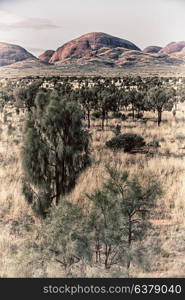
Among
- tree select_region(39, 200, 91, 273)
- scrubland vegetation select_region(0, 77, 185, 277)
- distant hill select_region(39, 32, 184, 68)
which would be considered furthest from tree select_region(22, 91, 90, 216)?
distant hill select_region(39, 32, 184, 68)

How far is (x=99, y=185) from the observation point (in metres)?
6.70

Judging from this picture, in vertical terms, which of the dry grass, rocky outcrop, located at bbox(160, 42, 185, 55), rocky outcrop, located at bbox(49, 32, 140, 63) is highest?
rocky outcrop, located at bbox(49, 32, 140, 63)

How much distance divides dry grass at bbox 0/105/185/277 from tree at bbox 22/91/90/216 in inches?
18.3

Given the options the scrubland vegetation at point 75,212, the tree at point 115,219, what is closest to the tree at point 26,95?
the scrubland vegetation at point 75,212

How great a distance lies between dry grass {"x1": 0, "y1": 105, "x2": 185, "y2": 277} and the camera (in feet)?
13.5

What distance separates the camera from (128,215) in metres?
4.55

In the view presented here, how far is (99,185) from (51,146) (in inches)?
72.0

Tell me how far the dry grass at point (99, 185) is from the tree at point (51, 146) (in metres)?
0.47

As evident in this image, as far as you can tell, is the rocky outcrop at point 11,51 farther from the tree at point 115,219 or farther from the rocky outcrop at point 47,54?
the tree at point 115,219

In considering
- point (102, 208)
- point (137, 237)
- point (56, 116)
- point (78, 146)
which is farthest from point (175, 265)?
point (56, 116)

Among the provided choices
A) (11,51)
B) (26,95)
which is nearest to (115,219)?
(11,51)

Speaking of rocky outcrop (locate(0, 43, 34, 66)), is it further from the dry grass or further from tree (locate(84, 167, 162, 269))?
tree (locate(84, 167, 162, 269))

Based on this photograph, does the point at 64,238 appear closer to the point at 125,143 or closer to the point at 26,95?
the point at 125,143

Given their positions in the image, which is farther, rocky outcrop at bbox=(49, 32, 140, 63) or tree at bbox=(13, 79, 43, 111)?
tree at bbox=(13, 79, 43, 111)
